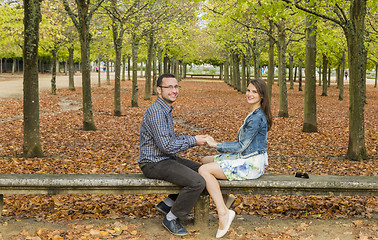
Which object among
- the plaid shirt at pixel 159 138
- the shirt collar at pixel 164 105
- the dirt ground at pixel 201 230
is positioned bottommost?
the dirt ground at pixel 201 230

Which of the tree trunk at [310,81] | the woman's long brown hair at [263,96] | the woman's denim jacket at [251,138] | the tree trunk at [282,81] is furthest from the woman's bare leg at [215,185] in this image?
the tree trunk at [282,81]

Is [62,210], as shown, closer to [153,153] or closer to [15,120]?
[153,153]

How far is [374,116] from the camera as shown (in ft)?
57.9

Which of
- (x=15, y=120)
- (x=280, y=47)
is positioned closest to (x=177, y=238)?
(x=15, y=120)

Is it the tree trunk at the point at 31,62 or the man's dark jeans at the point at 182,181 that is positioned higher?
the tree trunk at the point at 31,62

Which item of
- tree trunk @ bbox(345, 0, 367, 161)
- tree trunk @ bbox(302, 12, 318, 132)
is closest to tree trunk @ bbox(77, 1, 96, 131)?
tree trunk @ bbox(302, 12, 318, 132)

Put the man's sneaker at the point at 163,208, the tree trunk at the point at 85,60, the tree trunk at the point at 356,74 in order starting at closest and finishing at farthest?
1. the man's sneaker at the point at 163,208
2. the tree trunk at the point at 356,74
3. the tree trunk at the point at 85,60

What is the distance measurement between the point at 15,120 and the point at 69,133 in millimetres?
3651

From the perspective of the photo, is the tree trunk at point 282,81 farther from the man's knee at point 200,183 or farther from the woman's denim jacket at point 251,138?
the man's knee at point 200,183

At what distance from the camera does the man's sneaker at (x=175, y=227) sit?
177 inches

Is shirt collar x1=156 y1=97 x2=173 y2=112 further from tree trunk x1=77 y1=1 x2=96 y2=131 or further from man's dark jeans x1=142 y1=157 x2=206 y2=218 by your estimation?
tree trunk x1=77 y1=1 x2=96 y2=131

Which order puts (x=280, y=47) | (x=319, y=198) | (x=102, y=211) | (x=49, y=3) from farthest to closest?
1. (x=49, y=3)
2. (x=280, y=47)
3. (x=319, y=198)
4. (x=102, y=211)

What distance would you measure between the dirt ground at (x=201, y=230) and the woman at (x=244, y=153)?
1.13ft

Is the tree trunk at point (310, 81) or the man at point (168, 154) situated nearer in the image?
the man at point (168, 154)
